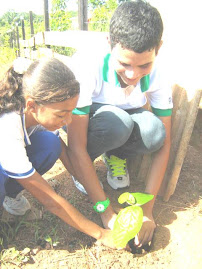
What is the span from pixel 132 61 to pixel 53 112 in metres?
0.45

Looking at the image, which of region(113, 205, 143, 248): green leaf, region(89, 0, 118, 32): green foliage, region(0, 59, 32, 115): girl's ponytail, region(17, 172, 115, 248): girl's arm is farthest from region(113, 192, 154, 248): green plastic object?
region(89, 0, 118, 32): green foliage

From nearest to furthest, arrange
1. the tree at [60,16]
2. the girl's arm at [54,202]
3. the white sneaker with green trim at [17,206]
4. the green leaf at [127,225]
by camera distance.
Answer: the green leaf at [127,225], the girl's arm at [54,202], the white sneaker with green trim at [17,206], the tree at [60,16]

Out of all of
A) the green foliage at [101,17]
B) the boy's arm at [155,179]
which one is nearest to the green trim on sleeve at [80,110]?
the boy's arm at [155,179]

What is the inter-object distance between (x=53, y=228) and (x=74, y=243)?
5.7 inches

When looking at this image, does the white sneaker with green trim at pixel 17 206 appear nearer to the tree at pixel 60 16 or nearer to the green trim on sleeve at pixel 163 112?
the green trim on sleeve at pixel 163 112

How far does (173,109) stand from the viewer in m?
1.86

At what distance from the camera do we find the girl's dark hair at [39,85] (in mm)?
1215

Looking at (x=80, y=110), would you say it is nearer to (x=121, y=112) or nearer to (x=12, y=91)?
(x=121, y=112)

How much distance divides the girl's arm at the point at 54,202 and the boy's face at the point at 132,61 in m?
0.66

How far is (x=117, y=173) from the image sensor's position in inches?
78.6

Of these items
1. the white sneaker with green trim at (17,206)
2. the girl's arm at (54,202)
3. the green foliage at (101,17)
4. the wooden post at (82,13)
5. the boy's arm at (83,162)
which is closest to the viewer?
the girl's arm at (54,202)

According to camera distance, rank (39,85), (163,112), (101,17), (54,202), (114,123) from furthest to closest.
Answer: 1. (101,17)
2. (163,112)
3. (114,123)
4. (54,202)
5. (39,85)

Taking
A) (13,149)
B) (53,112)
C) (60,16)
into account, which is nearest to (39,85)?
(53,112)

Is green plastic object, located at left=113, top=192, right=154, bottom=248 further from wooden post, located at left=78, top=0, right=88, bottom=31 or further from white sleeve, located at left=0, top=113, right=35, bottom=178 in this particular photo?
wooden post, located at left=78, top=0, right=88, bottom=31
